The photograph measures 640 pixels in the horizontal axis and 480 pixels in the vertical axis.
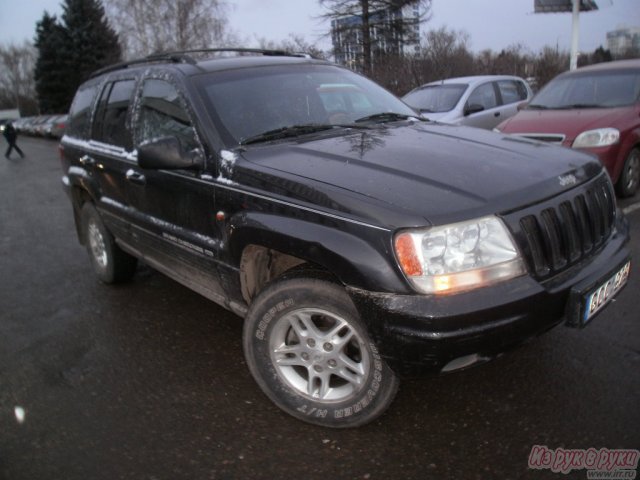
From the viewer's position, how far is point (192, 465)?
2.34 metres

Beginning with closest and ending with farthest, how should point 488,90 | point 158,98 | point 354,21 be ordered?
point 158,98 → point 488,90 → point 354,21

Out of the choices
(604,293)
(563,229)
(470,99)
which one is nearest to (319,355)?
(563,229)

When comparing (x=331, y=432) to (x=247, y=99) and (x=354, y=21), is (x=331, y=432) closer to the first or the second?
(x=247, y=99)

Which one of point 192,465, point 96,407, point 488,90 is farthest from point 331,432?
point 488,90

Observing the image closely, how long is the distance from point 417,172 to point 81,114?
345 cm

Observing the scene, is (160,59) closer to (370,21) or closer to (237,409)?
(237,409)

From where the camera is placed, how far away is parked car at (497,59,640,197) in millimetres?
5879

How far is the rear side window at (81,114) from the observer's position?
4.37 meters

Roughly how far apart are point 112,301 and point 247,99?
2.24 meters

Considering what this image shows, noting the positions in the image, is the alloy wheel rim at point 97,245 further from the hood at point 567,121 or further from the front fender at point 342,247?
the hood at point 567,121

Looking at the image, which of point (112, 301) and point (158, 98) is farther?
point (112, 301)

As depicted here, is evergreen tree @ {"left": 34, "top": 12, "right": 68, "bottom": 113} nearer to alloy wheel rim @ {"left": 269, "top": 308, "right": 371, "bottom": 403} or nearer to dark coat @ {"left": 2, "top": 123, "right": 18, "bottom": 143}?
dark coat @ {"left": 2, "top": 123, "right": 18, "bottom": 143}

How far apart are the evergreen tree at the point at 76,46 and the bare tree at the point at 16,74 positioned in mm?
37699

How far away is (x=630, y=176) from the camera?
6.25 metres
